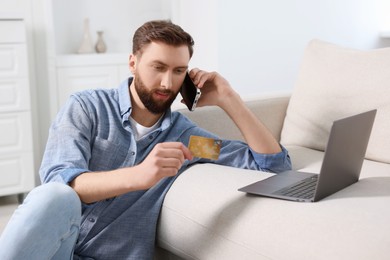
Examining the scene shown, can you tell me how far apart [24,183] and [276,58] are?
65.9 inches

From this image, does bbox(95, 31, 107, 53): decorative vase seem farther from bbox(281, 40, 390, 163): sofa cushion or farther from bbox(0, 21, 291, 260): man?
bbox(0, 21, 291, 260): man

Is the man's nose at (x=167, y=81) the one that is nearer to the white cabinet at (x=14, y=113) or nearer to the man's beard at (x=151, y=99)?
the man's beard at (x=151, y=99)

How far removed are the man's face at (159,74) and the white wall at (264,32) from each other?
1736 mm

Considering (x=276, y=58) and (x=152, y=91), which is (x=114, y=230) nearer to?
(x=152, y=91)

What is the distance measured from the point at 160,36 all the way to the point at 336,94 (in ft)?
2.62

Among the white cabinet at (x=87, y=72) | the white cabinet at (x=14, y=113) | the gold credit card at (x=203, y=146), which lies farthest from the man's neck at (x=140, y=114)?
the white cabinet at (x=87, y=72)

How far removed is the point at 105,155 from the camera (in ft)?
5.31

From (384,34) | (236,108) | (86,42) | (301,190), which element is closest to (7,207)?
(86,42)

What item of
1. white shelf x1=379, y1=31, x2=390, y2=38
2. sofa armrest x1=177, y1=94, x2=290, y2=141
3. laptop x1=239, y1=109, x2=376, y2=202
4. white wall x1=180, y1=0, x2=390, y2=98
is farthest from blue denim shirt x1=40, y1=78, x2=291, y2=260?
white shelf x1=379, y1=31, x2=390, y2=38

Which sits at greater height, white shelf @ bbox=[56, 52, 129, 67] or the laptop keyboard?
the laptop keyboard

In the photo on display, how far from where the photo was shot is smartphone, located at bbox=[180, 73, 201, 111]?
71.9 inches

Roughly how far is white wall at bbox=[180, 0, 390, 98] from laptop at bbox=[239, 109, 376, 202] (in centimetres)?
179

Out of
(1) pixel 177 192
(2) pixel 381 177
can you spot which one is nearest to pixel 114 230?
(1) pixel 177 192

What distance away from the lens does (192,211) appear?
59.2 inches
